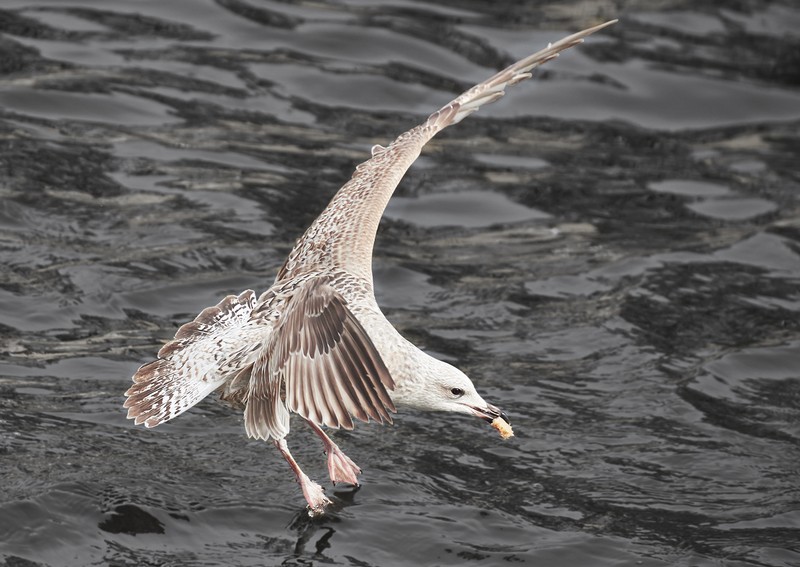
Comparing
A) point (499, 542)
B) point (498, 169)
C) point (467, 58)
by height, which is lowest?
point (499, 542)

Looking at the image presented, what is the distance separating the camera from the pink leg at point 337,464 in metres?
6.96

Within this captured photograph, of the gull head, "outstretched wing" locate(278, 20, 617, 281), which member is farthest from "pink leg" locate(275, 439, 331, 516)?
"outstretched wing" locate(278, 20, 617, 281)

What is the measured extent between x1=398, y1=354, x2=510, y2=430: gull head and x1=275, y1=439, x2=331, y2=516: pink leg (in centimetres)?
64

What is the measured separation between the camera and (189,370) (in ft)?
21.8

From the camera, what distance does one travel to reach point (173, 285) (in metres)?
9.42

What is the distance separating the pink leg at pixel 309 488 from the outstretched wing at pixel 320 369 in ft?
0.97

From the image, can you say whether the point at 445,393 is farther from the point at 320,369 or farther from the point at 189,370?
the point at 189,370

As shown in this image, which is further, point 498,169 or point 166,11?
point 166,11

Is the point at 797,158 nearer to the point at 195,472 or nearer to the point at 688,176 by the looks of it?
the point at 688,176

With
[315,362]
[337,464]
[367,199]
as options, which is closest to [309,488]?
[337,464]

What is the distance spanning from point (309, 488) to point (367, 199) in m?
2.06

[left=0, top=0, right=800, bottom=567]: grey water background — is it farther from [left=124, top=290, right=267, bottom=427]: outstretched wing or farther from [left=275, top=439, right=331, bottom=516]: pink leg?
[left=124, top=290, right=267, bottom=427]: outstretched wing

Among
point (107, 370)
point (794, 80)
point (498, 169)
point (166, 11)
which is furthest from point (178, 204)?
point (794, 80)

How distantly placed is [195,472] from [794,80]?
10305 mm
